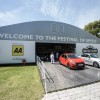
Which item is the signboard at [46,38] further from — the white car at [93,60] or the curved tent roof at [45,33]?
the white car at [93,60]

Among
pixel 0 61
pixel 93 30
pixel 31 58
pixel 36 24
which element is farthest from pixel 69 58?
pixel 93 30

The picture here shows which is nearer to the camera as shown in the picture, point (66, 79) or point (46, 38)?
point (66, 79)

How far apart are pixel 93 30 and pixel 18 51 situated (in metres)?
29.0

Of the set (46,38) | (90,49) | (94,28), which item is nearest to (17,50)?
(46,38)

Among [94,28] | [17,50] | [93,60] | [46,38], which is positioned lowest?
[93,60]

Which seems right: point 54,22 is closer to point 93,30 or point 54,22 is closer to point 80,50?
point 80,50

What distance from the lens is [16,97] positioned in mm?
6516

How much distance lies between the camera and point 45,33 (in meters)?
21.1

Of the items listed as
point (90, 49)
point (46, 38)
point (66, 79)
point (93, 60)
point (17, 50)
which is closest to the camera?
point (66, 79)

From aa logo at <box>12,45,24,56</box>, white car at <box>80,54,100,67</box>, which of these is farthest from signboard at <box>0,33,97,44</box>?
white car at <box>80,54,100,67</box>

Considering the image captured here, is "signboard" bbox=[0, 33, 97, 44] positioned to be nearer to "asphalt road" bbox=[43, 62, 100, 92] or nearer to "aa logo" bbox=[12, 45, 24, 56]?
"aa logo" bbox=[12, 45, 24, 56]

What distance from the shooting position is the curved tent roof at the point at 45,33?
1970cm

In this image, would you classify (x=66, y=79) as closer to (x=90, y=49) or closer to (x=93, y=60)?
(x=93, y=60)

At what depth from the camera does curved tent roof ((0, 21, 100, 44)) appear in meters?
19.7
